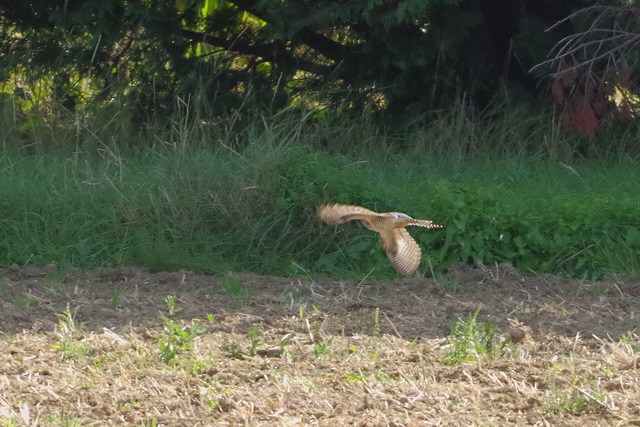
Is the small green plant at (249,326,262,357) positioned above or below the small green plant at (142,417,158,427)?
below

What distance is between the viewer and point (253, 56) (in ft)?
28.3

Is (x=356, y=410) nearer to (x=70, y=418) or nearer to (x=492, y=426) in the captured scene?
(x=492, y=426)

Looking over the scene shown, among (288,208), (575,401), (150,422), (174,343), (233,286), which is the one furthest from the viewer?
(288,208)

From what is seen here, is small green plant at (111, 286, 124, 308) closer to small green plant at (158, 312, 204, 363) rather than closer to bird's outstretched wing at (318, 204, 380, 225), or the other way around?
small green plant at (158, 312, 204, 363)

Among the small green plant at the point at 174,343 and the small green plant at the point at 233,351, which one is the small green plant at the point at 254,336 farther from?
the small green plant at the point at 174,343

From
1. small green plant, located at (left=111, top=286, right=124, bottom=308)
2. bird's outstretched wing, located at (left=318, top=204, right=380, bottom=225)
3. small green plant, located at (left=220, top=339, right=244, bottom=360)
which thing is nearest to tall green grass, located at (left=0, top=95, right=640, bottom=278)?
small green plant, located at (left=111, top=286, right=124, bottom=308)

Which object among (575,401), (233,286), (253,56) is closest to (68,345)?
(233,286)

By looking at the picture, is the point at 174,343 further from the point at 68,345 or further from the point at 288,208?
the point at 288,208

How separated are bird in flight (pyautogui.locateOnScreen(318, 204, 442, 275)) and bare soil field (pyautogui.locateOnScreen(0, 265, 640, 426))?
27 centimetres

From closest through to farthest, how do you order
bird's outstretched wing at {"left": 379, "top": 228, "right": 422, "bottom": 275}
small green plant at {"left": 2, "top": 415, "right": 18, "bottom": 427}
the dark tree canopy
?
small green plant at {"left": 2, "top": 415, "right": 18, "bottom": 427}
bird's outstretched wing at {"left": 379, "top": 228, "right": 422, "bottom": 275}
the dark tree canopy

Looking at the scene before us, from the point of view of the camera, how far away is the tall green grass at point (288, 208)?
5.48 m

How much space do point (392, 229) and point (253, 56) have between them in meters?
4.76

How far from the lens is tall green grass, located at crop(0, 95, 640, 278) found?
5477 mm

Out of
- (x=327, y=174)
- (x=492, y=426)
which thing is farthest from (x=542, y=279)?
(x=492, y=426)
